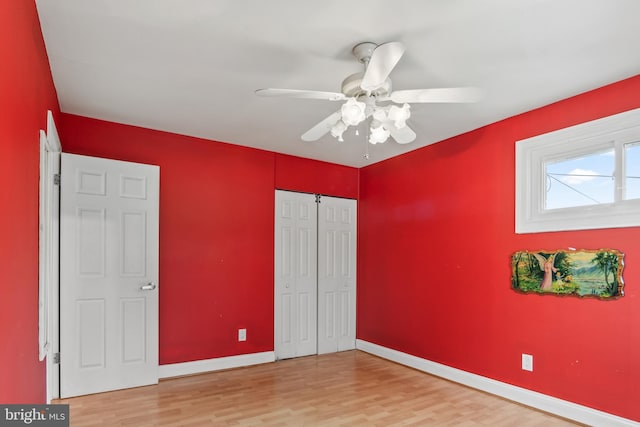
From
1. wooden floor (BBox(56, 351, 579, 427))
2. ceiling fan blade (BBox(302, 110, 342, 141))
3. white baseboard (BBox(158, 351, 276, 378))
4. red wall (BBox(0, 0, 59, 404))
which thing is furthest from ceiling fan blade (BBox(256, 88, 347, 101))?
white baseboard (BBox(158, 351, 276, 378))

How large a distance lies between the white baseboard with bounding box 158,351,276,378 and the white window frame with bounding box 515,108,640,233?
3006mm

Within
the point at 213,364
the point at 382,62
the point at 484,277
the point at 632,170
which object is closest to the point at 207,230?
the point at 213,364

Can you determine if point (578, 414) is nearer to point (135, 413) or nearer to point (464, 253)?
point (464, 253)

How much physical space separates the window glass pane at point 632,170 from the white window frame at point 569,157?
29 millimetres

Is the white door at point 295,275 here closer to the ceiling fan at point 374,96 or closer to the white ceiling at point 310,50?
the white ceiling at point 310,50

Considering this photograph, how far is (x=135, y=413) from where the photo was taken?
2984 millimetres

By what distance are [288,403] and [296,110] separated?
247 centimetres

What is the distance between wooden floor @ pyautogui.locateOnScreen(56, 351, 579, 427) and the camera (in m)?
2.89

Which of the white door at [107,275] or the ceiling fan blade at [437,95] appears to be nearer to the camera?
the ceiling fan blade at [437,95]

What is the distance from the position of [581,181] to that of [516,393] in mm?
1820

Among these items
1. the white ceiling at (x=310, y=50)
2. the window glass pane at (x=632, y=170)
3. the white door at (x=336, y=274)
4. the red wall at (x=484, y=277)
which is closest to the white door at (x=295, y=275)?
the white door at (x=336, y=274)

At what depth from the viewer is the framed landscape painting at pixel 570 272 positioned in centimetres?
270

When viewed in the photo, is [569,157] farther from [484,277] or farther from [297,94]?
[297,94]

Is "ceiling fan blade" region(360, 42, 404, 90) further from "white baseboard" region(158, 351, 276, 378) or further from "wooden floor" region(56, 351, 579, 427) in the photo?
"white baseboard" region(158, 351, 276, 378)
